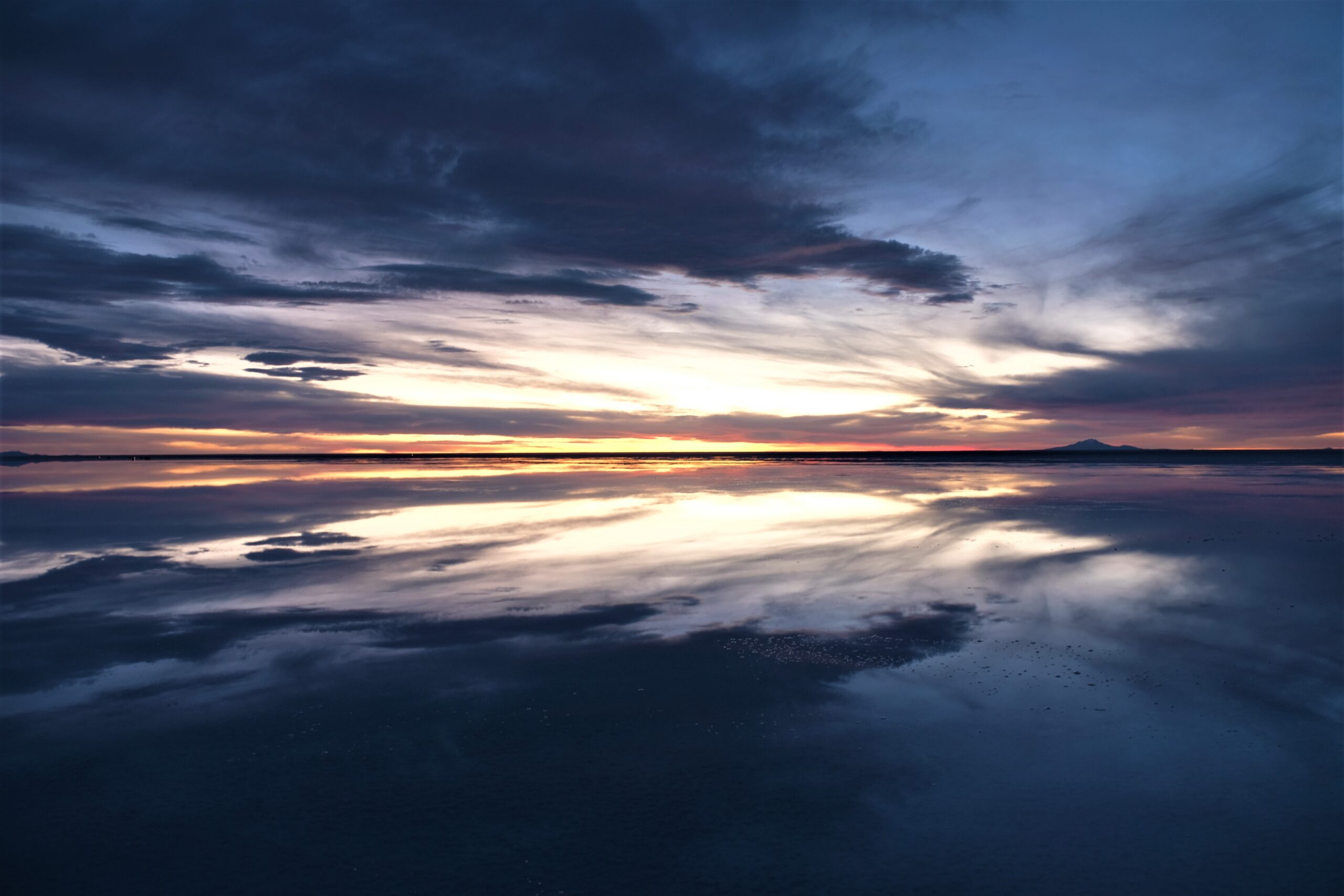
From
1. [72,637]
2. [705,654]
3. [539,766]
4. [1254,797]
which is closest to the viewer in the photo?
[1254,797]

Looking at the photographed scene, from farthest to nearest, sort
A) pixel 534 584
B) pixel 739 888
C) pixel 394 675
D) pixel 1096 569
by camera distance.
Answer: pixel 1096 569 < pixel 534 584 < pixel 394 675 < pixel 739 888

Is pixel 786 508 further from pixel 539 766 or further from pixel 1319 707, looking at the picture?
pixel 539 766

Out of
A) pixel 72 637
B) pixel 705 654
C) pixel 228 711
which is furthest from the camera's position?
pixel 72 637

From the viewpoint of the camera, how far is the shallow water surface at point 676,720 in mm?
4223

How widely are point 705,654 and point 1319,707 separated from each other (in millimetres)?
5038

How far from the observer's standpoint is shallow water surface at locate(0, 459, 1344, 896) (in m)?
4.22

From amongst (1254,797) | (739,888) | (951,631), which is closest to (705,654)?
(951,631)

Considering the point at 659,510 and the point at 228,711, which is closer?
the point at 228,711

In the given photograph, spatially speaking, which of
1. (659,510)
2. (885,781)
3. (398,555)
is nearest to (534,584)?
(398,555)

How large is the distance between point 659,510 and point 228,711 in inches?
630

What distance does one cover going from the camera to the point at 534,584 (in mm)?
11266

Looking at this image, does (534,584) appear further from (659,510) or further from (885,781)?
(659,510)

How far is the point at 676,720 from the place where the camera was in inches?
242

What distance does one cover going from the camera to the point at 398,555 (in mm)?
13781
